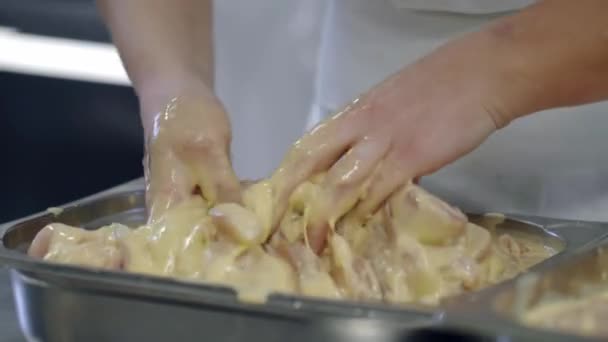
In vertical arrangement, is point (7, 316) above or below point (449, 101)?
below

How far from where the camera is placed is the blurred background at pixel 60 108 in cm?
271

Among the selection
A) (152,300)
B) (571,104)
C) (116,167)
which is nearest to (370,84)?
(571,104)

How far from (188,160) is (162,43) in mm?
302

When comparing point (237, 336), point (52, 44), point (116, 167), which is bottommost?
point (116, 167)

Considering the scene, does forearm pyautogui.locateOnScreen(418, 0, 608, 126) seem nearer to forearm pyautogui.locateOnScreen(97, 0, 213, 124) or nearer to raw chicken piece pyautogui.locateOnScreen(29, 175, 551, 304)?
raw chicken piece pyautogui.locateOnScreen(29, 175, 551, 304)

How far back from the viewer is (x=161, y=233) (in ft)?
3.19

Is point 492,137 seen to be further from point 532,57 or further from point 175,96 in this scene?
point 175,96

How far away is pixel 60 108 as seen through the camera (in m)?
2.75

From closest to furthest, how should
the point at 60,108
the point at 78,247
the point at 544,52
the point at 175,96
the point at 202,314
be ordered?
the point at 202,314, the point at 78,247, the point at 544,52, the point at 175,96, the point at 60,108

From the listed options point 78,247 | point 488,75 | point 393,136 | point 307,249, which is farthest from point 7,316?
point 488,75

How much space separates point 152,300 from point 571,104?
540mm

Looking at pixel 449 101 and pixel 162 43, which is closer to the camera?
pixel 449 101

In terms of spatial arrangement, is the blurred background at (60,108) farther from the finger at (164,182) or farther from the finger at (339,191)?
the finger at (339,191)

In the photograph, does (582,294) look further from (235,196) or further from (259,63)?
(259,63)
